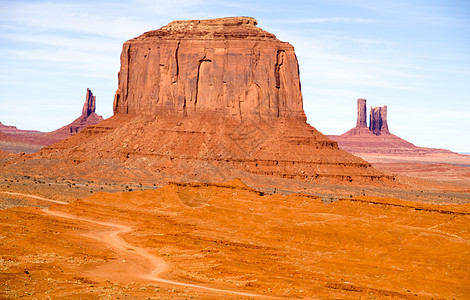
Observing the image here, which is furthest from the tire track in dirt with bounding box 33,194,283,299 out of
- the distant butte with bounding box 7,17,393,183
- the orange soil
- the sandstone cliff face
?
the sandstone cliff face

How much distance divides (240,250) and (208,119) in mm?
70180

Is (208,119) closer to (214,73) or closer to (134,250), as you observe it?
(214,73)

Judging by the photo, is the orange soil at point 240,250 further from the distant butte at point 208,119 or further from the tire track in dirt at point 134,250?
the distant butte at point 208,119

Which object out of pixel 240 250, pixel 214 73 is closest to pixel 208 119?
pixel 214 73

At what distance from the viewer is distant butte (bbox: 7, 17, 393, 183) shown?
97.0 metres

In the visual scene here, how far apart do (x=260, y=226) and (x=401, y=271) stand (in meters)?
16.0

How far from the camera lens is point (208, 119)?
10781 cm

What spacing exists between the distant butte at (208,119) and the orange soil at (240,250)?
126 ft

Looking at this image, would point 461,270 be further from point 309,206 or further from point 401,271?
point 309,206

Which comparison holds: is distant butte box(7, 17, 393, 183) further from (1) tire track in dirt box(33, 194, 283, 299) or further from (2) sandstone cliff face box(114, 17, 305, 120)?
(1) tire track in dirt box(33, 194, 283, 299)

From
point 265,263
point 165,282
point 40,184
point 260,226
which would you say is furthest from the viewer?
point 40,184

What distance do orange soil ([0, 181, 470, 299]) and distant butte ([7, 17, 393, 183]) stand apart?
38391 mm

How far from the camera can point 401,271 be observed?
109 ft

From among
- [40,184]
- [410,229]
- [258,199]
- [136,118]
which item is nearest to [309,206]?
[258,199]
